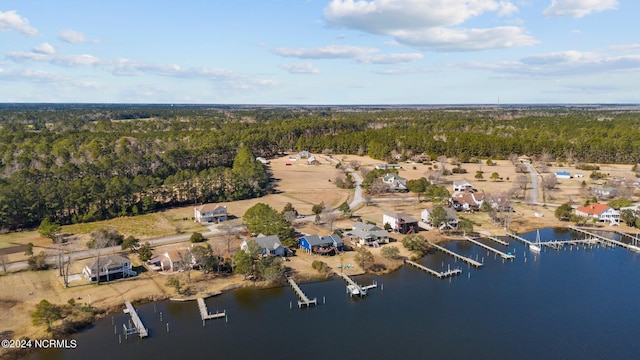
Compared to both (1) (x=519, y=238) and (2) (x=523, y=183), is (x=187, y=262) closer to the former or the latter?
(1) (x=519, y=238)

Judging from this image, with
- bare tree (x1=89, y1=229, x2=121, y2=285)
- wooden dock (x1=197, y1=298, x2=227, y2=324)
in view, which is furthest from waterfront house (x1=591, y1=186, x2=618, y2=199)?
bare tree (x1=89, y1=229, x2=121, y2=285)

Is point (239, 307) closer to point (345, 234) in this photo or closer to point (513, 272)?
point (345, 234)

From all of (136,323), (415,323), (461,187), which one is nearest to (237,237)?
(136,323)

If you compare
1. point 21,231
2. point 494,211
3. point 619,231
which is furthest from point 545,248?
point 21,231

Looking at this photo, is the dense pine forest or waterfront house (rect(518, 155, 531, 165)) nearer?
the dense pine forest

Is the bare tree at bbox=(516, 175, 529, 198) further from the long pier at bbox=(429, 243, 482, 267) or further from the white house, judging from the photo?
the long pier at bbox=(429, 243, 482, 267)

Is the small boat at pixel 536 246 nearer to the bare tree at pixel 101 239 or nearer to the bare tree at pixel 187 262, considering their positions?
the bare tree at pixel 187 262

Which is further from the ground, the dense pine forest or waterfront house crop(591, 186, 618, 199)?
the dense pine forest

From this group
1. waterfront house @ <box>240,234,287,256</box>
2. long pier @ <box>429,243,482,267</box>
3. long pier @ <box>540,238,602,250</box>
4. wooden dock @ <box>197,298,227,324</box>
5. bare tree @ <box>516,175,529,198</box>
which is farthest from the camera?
bare tree @ <box>516,175,529,198</box>
